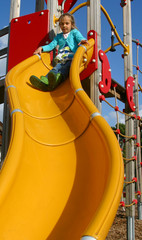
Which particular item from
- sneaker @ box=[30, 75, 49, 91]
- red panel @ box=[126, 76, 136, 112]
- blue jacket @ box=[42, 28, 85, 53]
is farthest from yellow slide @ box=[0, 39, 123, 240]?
red panel @ box=[126, 76, 136, 112]

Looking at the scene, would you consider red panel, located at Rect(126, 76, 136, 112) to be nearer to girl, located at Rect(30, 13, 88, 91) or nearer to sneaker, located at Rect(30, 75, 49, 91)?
girl, located at Rect(30, 13, 88, 91)

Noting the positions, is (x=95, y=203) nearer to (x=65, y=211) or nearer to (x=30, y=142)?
(x=65, y=211)

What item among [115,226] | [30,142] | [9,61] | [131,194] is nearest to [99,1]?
[9,61]

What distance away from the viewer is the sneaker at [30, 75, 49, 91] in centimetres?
330

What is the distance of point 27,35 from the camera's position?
4.05 m

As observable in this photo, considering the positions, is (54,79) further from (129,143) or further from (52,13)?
(129,143)

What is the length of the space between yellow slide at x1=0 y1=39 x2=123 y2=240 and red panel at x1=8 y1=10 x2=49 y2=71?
48.6 inches

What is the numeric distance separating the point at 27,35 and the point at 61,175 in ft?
8.55

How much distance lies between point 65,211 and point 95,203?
238 mm

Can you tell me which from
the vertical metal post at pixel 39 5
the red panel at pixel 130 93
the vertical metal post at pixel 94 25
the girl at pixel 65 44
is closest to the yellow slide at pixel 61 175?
the vertical metal post at pixel 94 25

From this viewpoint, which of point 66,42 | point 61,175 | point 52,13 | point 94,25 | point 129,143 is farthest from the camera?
point 129,143

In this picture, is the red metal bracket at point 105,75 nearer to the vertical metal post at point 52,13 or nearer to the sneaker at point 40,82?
the sneaker at point 40,82

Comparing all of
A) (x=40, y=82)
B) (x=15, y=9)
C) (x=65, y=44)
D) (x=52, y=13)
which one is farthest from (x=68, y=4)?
(x=40, y=82)

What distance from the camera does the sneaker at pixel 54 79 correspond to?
10.7 ft
